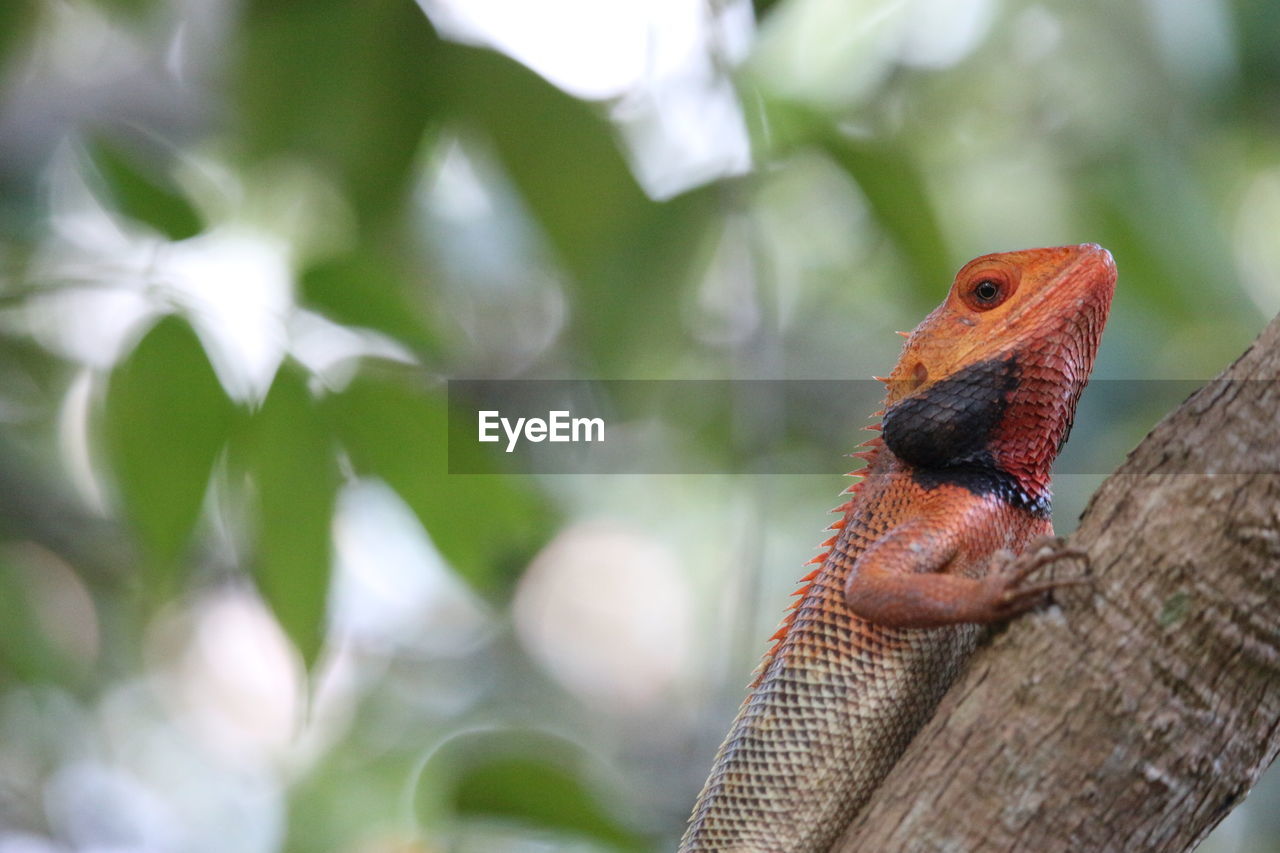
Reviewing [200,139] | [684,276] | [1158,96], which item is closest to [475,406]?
[200,139]

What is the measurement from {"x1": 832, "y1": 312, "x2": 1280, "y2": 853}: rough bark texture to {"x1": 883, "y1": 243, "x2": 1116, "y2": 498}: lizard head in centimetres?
79

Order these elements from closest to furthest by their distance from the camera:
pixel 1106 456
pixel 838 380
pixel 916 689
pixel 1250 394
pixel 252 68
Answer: pixel 1250 394
pixel 916 689
pixel 252 68
pixel 1106 456
pixel 838 380

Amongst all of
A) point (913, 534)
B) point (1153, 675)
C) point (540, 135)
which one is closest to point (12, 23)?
point (540, 135)

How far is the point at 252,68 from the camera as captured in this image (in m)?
2.39

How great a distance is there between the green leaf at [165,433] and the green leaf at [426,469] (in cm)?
26

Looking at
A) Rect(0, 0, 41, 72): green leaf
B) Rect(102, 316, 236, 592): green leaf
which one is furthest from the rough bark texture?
Rect(0, 0, 41, 72): green leaf

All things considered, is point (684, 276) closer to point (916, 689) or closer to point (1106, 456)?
point (916, 689)

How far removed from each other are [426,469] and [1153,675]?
1499 millimetres

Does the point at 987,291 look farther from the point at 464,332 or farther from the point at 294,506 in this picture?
the point at 464,332

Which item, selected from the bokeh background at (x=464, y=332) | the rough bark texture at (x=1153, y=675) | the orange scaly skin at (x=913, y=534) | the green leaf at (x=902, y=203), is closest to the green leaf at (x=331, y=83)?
the bokeh background at (x=464, y=332)

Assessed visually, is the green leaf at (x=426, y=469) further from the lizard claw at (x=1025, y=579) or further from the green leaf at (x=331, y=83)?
the lizard claw at (x=1025, y=579)

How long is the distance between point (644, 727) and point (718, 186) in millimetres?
4869

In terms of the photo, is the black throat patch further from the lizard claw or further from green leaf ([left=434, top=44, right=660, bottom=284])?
green leaf ([left=434, top=44, right=660, bottom=284])

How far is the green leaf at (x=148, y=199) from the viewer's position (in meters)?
2.23
